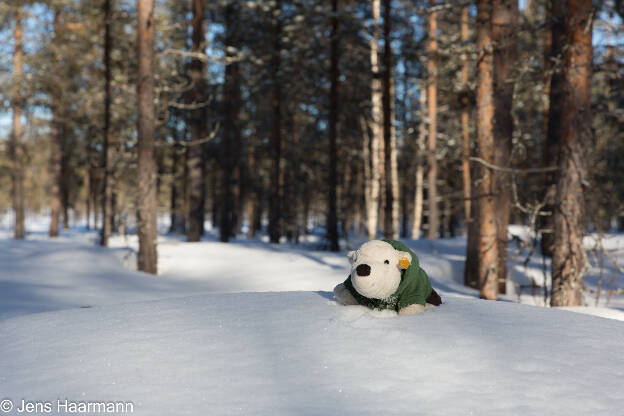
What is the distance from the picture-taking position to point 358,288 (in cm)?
343

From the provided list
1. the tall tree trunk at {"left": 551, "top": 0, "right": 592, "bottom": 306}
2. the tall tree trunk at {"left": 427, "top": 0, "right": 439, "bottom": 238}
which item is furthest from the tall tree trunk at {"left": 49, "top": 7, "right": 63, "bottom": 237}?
the tall tree trunk at {"left": 551, "top": 0, "right": 592, "bottom": 306}

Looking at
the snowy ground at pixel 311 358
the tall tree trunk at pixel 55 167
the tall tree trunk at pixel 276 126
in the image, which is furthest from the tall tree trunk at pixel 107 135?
the snowy ground at pixel 311 358

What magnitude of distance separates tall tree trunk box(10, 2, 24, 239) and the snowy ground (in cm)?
1938

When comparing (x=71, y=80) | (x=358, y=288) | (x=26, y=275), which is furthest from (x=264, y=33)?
(x=358, y=288)

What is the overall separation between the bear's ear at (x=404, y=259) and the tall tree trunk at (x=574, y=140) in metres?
3.83

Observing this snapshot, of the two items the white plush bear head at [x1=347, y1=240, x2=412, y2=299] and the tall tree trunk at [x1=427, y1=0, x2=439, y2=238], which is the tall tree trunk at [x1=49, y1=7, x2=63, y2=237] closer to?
the tall tree trunk at [x1=427, y1=0, x2=439, y2=238]

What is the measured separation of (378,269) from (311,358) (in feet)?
2.83

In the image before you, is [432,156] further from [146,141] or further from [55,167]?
[55,167]

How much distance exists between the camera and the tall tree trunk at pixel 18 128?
19578 millimetres

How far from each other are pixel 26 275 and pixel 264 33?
46.3ft

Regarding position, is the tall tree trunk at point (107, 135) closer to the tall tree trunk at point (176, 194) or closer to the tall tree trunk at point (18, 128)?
the tall tree trunk at point (18, 128)

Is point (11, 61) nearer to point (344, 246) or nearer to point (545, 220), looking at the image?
point (344, 246)

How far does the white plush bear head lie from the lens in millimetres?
3381

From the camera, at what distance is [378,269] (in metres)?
3.40
